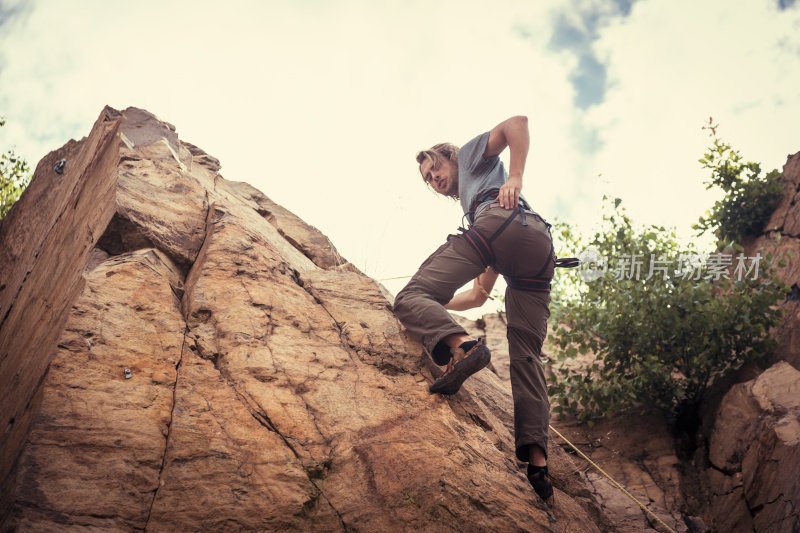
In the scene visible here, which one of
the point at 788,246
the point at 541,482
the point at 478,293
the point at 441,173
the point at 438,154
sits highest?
the point at 788,246

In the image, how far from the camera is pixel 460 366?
3.56m

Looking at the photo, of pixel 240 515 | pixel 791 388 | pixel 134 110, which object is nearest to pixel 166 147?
pixel 134 110

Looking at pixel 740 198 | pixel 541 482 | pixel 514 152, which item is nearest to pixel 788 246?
pixel 740 198

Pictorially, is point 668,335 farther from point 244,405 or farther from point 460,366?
point 244,405

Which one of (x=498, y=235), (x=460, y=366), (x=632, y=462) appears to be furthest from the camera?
(x=632, y=462)

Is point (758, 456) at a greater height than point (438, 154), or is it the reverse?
point (438, 154)

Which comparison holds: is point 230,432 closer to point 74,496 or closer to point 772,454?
point 74,496

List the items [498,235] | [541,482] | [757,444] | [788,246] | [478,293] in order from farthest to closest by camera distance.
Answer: [788,246] → [757,444] → [478,293] → [498,235] → [541,482]

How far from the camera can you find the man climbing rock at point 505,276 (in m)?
3.87

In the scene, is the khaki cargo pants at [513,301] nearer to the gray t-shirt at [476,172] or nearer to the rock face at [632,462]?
the gray t-shirt at [476,172]

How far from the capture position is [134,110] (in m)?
6.00

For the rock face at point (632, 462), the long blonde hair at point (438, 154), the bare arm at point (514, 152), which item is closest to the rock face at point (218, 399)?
the long blonde hair at point (438, 154)

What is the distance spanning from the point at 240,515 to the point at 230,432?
0.49 metres

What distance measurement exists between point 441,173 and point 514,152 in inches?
37.0
